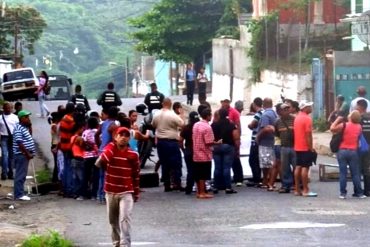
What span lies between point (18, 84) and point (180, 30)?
13182 millimetres

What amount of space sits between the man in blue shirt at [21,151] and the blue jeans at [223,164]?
137 inches

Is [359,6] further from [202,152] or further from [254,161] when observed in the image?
[202,152]

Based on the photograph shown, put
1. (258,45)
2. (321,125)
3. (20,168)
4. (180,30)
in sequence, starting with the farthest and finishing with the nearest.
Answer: (180,30) < (258,45) < (321,125) < (20,168)

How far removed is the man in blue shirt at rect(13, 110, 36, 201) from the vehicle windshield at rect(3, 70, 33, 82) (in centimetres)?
2910

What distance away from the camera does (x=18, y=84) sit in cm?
5150

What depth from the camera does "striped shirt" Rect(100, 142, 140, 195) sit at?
14.8 meters

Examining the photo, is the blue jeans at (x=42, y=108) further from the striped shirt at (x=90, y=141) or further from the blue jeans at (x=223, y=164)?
the striped shirt at (x=90, y=141)

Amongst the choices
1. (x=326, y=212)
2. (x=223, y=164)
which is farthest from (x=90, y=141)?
(x=326, y=212)

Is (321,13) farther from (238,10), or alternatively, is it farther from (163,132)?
(163,132)

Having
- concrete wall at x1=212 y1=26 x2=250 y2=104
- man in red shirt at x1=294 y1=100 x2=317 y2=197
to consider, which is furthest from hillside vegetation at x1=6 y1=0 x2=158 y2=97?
man in red shirt at x1=294 y1=100 x2=317 y2=197

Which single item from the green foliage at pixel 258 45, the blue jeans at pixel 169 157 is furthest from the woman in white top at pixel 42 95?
the blue jeans at pixel 169 157

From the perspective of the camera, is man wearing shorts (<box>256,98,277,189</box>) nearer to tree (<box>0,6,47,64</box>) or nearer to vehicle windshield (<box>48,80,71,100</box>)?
vehicle windshield (<box>48,80,71,100</box>)

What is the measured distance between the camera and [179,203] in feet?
68.0

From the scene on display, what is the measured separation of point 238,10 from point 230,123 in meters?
40.6
